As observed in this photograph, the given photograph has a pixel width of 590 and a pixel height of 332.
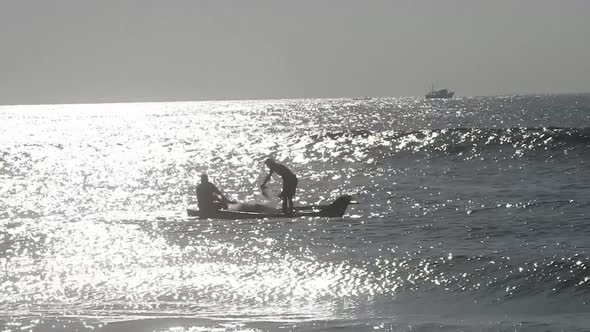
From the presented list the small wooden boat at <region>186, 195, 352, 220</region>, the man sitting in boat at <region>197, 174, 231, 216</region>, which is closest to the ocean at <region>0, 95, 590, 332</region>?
the small wooden boat at <region>186, 195, 352, 220</region>

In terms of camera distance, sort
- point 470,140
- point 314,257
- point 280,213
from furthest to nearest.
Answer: point 470,140
point 280,213
point 314,257

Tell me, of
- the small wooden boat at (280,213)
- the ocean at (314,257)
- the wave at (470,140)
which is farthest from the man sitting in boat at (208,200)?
the wave at (470,140)

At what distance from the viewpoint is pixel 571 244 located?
17.8 metres

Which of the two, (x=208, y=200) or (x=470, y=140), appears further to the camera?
(x=470, y=140)

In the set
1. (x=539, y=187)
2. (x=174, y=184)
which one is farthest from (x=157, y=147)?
(x=539, y=187)

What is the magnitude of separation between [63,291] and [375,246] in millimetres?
7087

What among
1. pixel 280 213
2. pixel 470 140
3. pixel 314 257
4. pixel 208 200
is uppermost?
pixel 470 140

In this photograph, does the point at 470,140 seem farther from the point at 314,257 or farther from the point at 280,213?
the point at 314,257

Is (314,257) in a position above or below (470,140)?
below

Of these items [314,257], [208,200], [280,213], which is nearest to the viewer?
[314,257]

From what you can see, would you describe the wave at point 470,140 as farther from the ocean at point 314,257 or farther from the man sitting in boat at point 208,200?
the man sitting in boat at point 208,200

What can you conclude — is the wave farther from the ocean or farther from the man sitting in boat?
the man sitting in boat

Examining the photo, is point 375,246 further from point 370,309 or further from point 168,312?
point 168,312

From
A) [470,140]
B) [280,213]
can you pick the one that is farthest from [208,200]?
[470,140]
